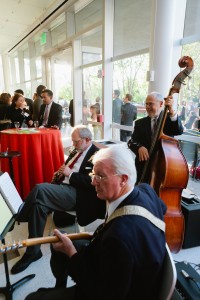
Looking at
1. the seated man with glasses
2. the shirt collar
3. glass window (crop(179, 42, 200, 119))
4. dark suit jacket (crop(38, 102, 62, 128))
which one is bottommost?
the seated man with glasses

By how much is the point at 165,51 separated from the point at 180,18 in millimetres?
609

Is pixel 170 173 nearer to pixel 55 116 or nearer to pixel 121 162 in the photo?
pixel 121 162

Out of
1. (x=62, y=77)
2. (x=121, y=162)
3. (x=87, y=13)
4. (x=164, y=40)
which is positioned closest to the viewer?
(x=121, y=162)

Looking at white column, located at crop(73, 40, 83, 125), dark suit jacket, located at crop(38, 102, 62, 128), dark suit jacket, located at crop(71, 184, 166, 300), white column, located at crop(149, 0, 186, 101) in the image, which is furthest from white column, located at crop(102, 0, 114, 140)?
dark suit jacket, located at crop(71, 184, 166, 300)

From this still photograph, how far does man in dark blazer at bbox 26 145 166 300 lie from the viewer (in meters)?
0.78

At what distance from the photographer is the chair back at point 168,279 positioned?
76 centimetres

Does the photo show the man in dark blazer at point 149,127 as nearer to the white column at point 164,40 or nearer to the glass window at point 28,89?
the white column at point 164,40

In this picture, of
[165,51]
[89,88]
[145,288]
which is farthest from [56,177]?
[89,88]

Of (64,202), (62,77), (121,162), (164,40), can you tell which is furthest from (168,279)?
(62,77)

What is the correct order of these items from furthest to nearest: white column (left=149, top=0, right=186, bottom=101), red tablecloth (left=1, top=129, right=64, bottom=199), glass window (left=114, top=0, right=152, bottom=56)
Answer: glass window (left=114, top=0, right=152, bottom=56) < red tablecloth (left=1, top=129, right=64, bottom=199) < white column (left=149, top=0, right=186, bottom=101)

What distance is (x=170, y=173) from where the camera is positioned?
1797 millimetres

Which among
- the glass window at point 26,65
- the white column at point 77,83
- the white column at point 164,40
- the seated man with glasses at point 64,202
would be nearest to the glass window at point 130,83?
the white column at point 164,40

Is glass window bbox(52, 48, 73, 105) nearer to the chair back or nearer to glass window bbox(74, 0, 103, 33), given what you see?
glass window bbox(74, 0, 103, 33)

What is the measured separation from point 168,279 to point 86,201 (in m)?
1.15
